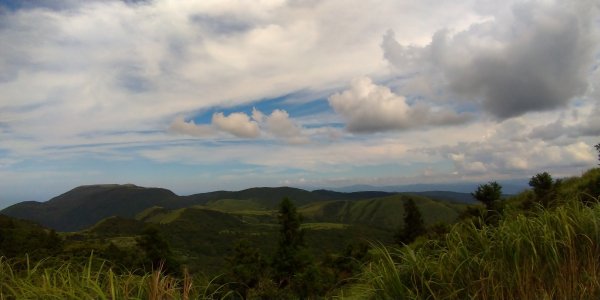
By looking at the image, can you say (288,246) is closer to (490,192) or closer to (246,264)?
(246,264)

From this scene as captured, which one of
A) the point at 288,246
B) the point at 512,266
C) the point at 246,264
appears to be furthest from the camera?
the point at 246,264

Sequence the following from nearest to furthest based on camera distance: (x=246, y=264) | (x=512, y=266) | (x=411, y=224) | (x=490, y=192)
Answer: (x=512, y=266), (x=490, y=192), (x=411, y=224), (x=246, y=264)

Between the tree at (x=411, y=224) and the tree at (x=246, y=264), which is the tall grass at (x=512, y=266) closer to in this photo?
the tree at (x=246, y=264)

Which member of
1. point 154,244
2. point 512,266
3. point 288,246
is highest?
point 512,266

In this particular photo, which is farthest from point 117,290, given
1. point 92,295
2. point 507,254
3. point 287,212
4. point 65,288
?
point 287,212

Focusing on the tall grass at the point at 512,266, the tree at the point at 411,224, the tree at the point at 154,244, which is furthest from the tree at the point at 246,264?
the tall grass at the point at 512,266

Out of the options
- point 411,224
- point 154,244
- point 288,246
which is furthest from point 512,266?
point 411,224

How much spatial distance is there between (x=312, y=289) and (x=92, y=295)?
4666 cm

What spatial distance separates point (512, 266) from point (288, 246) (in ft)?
185

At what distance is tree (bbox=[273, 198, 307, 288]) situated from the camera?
57.1m

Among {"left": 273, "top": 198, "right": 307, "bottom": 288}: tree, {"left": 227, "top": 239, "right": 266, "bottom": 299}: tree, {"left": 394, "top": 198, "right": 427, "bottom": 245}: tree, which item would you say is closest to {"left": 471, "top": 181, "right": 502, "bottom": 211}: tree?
{"left": 394, "top": 198, "right": 427, "bottom": 245}: tree

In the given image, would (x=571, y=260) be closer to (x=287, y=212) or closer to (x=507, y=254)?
(x=507, y=254)

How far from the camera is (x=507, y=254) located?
5.28m

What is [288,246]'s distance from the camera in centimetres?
5969
